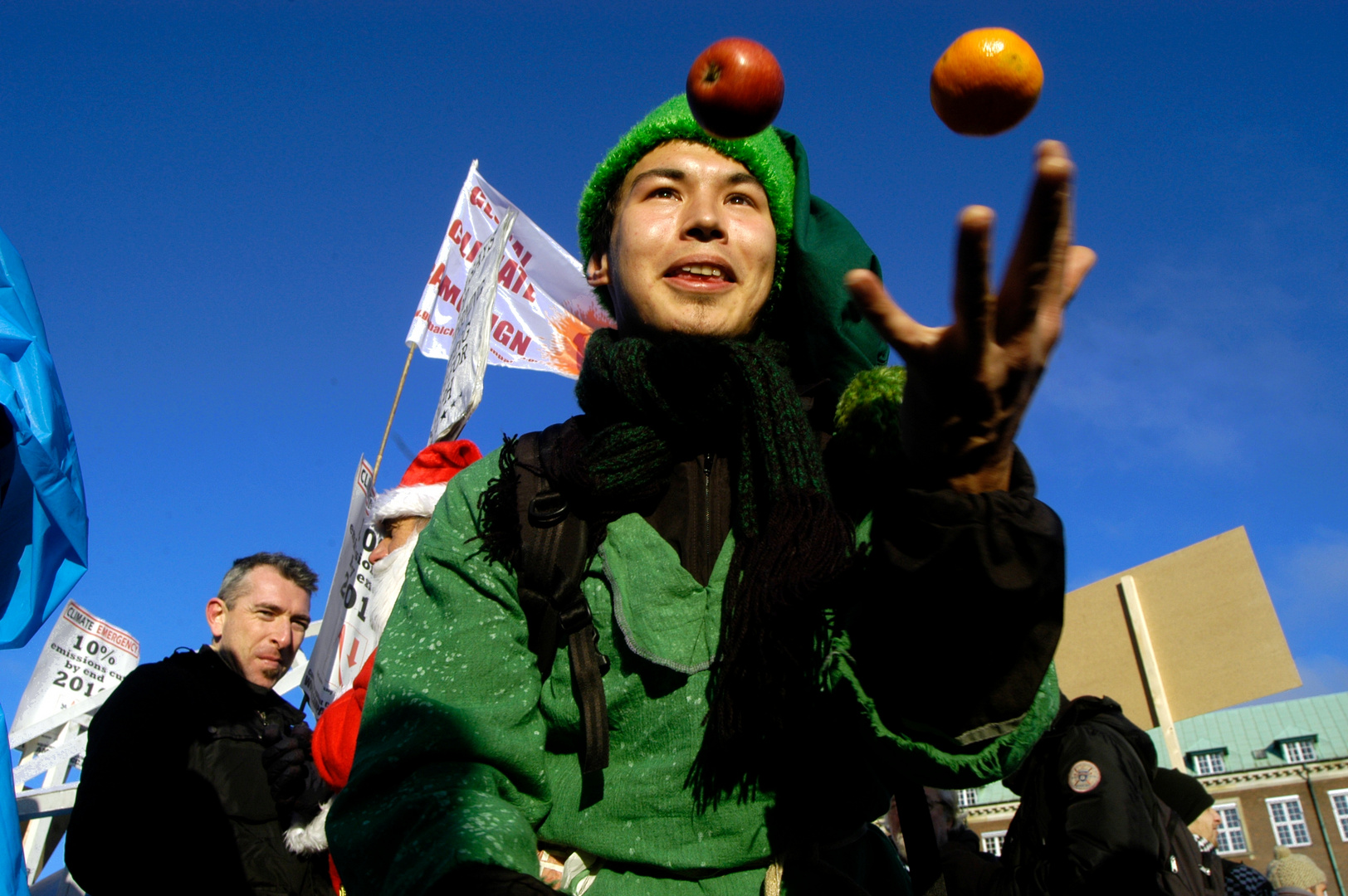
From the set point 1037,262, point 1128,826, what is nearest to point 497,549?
point 1037,262

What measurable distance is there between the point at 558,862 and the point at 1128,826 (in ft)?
7.34

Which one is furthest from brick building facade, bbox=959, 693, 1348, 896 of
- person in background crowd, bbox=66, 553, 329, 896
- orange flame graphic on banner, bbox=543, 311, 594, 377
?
person in background crowd, bbox=66, 553, 329, 896

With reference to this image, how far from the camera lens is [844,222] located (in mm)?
2430

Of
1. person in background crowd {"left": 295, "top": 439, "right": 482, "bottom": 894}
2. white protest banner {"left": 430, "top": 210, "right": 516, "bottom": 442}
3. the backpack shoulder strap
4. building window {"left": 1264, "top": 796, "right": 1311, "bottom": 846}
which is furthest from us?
building window {"left": 1264, "top": 796, "right": 1311, "bottom": 846}

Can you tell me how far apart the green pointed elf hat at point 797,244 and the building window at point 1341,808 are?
170 ft

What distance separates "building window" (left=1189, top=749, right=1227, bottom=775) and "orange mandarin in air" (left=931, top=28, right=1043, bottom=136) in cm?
5566

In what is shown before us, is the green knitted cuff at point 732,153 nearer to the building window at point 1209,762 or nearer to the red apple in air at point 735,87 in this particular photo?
the red apple in air at point 735,87

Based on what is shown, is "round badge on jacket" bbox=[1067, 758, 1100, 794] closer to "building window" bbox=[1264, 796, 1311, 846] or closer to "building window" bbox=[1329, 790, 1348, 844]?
"building window" bbox=[1264, 796, 1311, 846]

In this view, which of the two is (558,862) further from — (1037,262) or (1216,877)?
(1216,877)

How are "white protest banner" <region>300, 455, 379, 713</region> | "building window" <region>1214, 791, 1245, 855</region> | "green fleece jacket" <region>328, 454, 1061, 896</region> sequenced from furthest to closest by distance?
"building window" <region>1214, 791, 1245, 855</region>
"white protest banner" <region>300, 455, 379, 713</region>
"green fleece jacket" <region>328, 454, 1061, 896</region>

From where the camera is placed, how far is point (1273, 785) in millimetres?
44031

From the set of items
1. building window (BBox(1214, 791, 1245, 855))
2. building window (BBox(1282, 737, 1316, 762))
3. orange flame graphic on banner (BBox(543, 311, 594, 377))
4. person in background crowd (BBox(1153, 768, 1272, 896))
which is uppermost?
orange flame graphic on banner (BBox(543, 311, 594, 377))

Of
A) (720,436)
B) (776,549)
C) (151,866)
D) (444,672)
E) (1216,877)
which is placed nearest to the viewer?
(776,549)

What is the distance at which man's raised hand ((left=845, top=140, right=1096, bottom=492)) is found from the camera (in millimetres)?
1080
